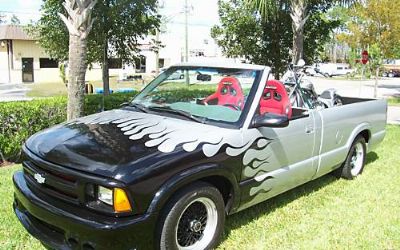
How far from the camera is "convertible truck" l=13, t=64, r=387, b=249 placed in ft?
10.1

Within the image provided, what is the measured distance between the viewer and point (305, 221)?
182 inches

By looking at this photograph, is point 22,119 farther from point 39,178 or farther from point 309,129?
point 309,129

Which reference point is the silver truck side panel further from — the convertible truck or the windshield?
the windshield

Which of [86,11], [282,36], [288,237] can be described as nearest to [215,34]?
[282,36]

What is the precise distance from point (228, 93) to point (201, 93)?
1.11 feet

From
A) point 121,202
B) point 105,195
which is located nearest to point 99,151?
point 105,195

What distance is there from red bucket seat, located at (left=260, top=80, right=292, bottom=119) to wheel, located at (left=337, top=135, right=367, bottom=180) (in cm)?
162

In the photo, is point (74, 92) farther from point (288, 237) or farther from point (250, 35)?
point (250, 35)

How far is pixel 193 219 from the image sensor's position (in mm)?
3611

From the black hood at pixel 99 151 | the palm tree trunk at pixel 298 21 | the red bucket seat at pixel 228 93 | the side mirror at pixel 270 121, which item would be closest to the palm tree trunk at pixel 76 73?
the red bucket seat at pixel 228 93

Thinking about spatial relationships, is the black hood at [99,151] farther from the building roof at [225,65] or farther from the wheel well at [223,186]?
the building roof at [225,65]

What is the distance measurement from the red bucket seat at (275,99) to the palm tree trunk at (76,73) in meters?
3.31

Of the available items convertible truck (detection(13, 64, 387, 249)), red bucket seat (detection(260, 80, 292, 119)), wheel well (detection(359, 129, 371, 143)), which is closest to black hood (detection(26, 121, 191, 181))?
convertible truck (detection(13, 64, 387, 249))

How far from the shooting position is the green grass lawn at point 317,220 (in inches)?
161
